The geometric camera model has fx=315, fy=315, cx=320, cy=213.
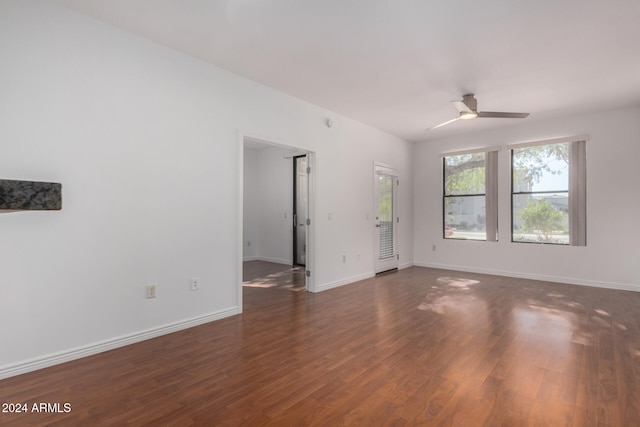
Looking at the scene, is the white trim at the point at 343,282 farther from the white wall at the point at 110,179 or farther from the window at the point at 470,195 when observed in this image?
the window at the point at 470,195

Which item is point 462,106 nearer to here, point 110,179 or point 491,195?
point 491,195

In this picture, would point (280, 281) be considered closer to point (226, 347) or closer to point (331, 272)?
point (331, 272)

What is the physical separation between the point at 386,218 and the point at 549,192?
9.33 ft

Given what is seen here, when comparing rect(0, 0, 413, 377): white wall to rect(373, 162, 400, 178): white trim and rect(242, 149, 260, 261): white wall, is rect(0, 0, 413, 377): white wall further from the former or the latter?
rect(242, 149, 260, 261): white wall

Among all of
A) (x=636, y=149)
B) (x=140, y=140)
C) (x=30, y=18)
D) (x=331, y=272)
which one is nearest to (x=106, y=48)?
(x=30, y=18)

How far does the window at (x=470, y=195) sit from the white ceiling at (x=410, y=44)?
1837 mm

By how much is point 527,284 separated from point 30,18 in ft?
22.6

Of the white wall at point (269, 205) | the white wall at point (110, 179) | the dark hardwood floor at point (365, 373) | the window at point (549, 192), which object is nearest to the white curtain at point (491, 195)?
the window at point (549, 192)

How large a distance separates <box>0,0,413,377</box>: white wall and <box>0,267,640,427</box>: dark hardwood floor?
311 millimetres

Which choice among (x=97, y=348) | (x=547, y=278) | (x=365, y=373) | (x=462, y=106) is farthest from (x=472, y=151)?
(x=97, y=348)

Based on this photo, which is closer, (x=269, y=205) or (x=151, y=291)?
(x=151, y=291)

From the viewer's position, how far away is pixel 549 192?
18.1ft

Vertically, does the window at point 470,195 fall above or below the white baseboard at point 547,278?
above

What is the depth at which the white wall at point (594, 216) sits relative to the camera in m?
4.87
